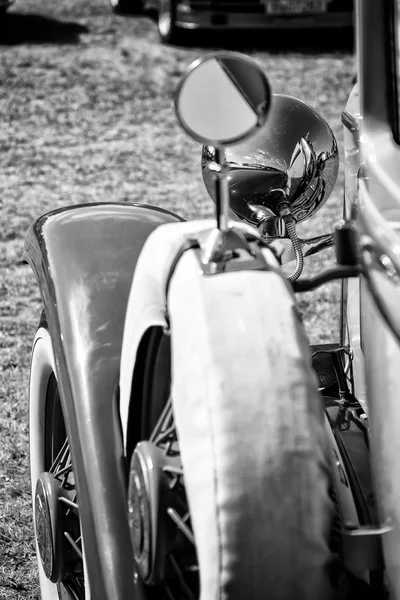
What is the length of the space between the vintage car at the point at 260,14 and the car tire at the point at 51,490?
274 inches

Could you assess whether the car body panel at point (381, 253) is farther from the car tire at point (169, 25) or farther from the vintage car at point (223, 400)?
the car tire at point (169, 25)

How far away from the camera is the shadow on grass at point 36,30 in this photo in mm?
9352

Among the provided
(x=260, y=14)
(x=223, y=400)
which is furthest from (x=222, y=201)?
(x=260, y=14)

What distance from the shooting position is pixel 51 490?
2004 millimetres

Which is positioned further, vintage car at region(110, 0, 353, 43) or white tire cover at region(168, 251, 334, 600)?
vintage car at region(110, 0, 353, 43)

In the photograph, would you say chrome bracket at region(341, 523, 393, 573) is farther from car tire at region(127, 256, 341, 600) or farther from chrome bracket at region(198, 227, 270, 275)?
chrome bracket at region(198, 227, 270, 275)

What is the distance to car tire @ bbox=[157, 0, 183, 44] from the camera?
29.6 feet

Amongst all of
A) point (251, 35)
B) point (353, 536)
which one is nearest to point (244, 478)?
point (353, 536)

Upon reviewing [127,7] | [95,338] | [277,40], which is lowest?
[95,338]

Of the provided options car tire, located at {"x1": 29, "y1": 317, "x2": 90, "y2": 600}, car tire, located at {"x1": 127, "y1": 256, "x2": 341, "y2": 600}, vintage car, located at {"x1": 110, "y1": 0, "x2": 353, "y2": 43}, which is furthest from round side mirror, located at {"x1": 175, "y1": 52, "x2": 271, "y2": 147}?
vintage car, located at {"x1": 110, "y1": 0, "x2": 353, "y2": 43}

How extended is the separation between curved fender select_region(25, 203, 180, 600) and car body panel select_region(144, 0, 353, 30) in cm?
681

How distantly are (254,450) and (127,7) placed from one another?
9.73 meters

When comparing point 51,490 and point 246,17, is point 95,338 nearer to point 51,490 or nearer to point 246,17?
point 51,490

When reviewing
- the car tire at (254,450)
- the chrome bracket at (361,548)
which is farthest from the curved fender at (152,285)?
the chrome bracket at (361,548)
